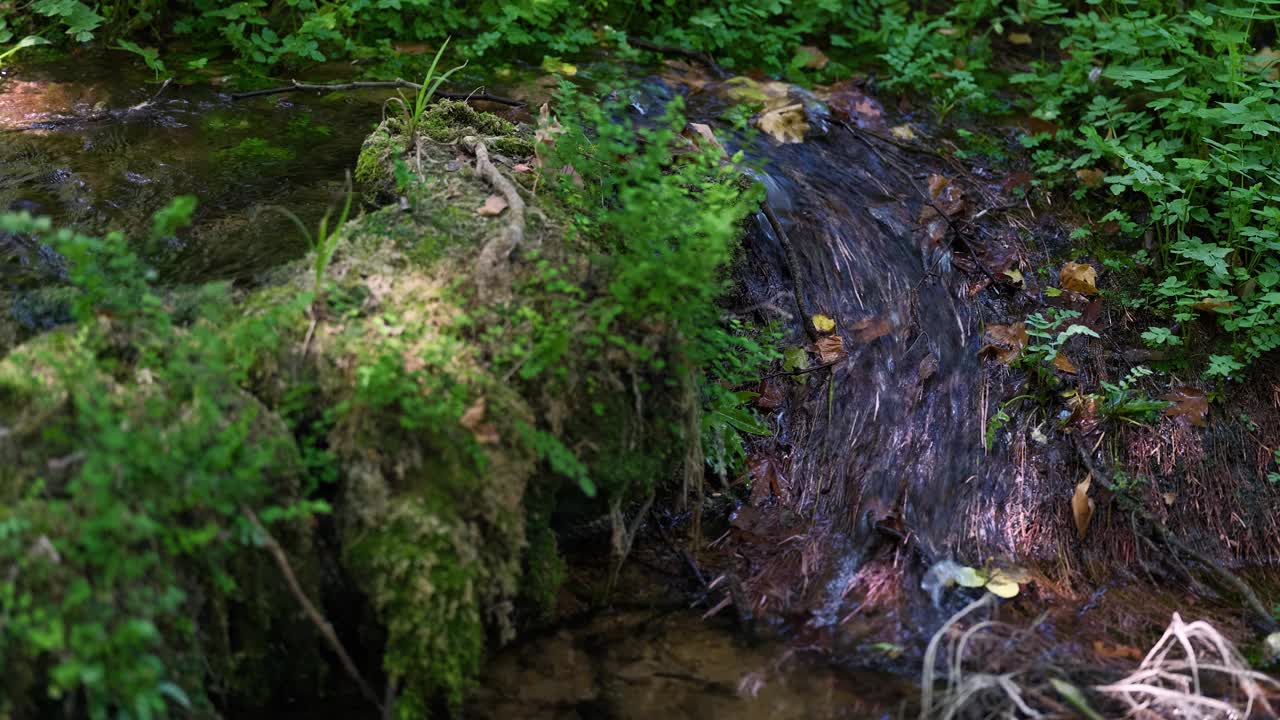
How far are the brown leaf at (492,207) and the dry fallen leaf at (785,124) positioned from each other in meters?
1.93

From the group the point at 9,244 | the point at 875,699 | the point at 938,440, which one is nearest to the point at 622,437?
the point at 875,699

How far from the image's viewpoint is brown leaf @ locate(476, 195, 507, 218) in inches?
133

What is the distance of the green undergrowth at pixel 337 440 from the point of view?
2215mm

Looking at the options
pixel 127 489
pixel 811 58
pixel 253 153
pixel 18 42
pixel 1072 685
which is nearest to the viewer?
pixel 127 489

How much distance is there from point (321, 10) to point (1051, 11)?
3928 mm

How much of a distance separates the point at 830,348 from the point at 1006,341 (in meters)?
0.75

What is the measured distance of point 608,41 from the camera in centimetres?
561

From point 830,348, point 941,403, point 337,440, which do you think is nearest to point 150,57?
point 337,440

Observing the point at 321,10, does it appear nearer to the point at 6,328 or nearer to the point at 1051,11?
the point at 6,328

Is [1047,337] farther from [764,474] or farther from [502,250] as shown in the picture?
[502,250]

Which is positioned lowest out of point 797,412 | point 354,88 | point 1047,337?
point 797,412

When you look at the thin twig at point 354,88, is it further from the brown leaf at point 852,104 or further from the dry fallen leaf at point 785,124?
the brown leaf at point 852,104

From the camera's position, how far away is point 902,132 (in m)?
5.12

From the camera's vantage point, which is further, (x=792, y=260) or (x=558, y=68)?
(x=558, y=68)
